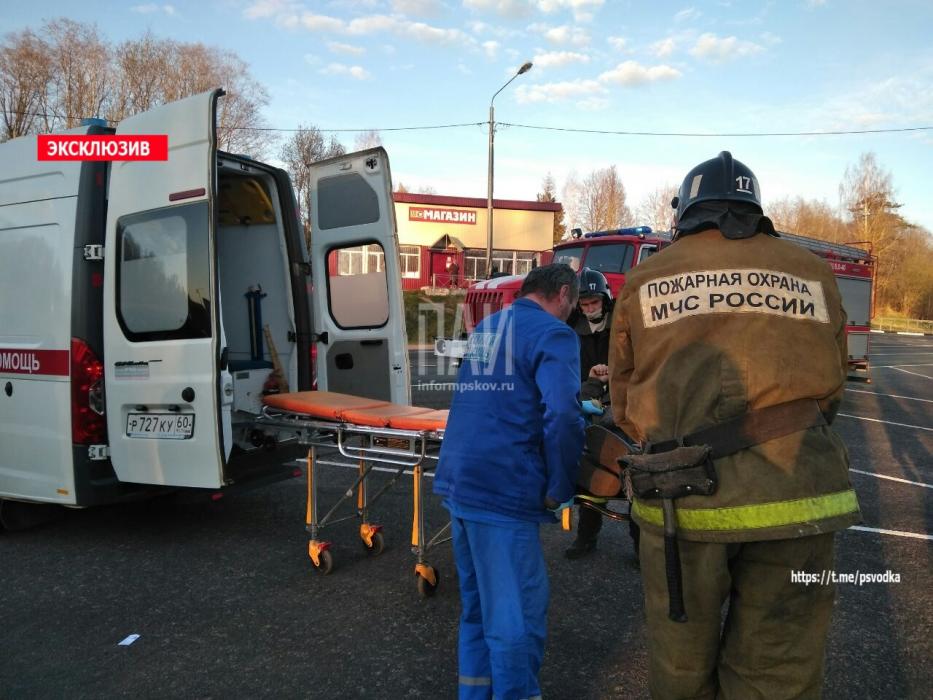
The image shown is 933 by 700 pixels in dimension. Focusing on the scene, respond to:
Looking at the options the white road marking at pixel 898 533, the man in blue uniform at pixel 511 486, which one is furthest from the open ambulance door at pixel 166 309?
the white road marking at pixel 898 533

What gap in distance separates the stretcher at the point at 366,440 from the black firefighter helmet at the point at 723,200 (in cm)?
211

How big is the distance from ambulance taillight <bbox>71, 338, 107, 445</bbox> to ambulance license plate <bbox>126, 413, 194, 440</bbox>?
10.9 inches

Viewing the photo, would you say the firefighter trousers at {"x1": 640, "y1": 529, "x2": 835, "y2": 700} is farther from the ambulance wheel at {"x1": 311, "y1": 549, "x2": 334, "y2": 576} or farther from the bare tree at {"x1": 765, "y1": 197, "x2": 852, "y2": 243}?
the bare tree at {"x1": 765, "y1": 197, "x2": 852, "y2": 243}

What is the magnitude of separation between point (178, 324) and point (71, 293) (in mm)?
842

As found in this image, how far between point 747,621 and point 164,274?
3999mm

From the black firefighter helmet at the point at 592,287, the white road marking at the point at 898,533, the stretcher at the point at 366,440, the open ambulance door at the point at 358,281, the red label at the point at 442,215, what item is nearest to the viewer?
the stretcher at the point at 366,440

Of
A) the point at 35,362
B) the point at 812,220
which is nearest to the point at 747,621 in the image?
the point at 35,362

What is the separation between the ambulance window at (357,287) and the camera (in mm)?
5523

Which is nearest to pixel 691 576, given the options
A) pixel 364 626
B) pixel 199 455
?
pixel 364 626

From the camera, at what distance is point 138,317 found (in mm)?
4492

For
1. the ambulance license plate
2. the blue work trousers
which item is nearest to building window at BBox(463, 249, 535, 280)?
the ambulance license plate

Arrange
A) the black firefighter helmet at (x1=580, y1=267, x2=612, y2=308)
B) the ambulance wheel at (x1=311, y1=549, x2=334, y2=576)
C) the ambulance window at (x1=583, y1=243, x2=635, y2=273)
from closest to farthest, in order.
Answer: the ambulance wheel at (x1=311, y1=549, x2=334, y2=576)
the black firefighter helmet at (x1=580, y1=267, x2=612, y2=308)
the ambulance window at (x1=583, y1=243, x2=635, y2=273)

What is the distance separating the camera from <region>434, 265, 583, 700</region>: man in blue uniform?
2.47 m

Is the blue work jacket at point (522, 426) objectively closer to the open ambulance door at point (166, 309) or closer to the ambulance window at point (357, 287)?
the open ambulance door at point (166, 309)
